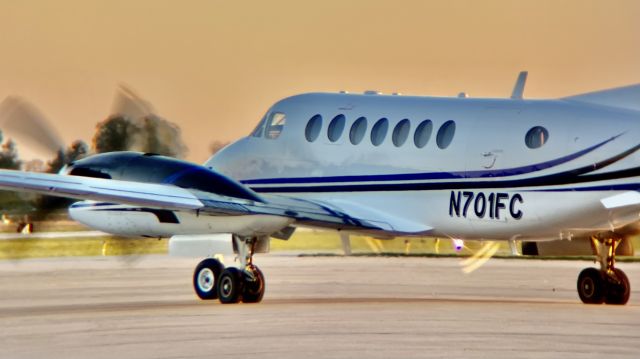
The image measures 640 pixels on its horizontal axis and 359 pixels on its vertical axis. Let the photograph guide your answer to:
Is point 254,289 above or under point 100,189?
under

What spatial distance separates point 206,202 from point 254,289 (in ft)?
6.89

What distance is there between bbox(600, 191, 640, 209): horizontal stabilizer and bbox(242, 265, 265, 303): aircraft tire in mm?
6461

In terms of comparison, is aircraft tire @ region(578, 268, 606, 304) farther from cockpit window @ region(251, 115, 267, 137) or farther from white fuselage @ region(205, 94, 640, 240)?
cockpit window @ region(251, 115, 267, 137)

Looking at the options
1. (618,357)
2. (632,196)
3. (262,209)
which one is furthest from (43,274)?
(618,357)

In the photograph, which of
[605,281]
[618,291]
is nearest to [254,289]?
[605,281]

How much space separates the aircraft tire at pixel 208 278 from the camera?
82.6 ft

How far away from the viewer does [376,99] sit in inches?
1022

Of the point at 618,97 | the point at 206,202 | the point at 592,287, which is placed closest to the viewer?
the point at 618,97

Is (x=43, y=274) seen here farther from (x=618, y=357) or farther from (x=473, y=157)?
(x=618, y=357)

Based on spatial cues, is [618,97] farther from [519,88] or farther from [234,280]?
[234,280]

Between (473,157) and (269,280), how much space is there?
11847 mm

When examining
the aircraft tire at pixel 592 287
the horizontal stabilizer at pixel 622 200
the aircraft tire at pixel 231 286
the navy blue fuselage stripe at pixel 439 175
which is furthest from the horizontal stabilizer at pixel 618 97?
the aircraft tire at pixel 231 286

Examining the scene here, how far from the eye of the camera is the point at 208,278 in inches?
995

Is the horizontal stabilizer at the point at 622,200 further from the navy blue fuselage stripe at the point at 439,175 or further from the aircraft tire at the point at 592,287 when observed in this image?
the aircraft tire at the point at 592,287
